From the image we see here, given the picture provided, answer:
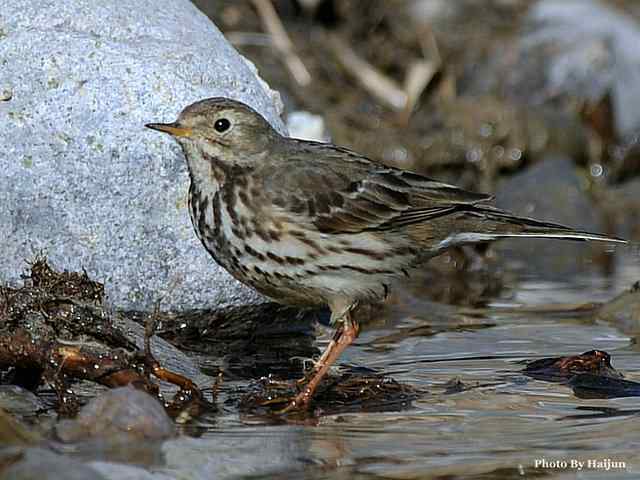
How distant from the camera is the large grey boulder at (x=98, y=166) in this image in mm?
6965

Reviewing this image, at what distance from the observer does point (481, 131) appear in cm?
1238

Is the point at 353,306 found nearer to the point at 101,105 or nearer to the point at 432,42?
the point at 101,105

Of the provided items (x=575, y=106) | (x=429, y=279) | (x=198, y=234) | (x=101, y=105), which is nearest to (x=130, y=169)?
(x=101, y=105)

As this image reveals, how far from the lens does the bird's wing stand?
21.3 feet

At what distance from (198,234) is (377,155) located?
5.79 metres

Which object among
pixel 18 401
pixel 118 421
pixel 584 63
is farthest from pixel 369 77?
pixel 118 421

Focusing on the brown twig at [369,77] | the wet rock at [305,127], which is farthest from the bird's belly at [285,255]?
the brown twig at [369,77]

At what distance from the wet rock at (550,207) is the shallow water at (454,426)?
112 inches

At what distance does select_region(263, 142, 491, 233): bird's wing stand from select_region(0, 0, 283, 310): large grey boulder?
0.82 m

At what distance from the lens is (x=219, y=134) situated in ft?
21.2

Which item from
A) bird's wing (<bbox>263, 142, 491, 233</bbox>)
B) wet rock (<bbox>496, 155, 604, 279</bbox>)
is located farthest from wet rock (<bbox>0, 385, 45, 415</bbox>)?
wet rock (<bbox>496, 155, 604, 279</bbox>)

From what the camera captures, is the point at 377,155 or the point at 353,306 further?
the point at 377,155

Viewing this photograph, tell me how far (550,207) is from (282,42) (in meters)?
2.97

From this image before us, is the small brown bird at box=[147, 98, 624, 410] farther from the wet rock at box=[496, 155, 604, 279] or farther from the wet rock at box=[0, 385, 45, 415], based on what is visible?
the wet rock at box=[496, 155, 604, 279]
